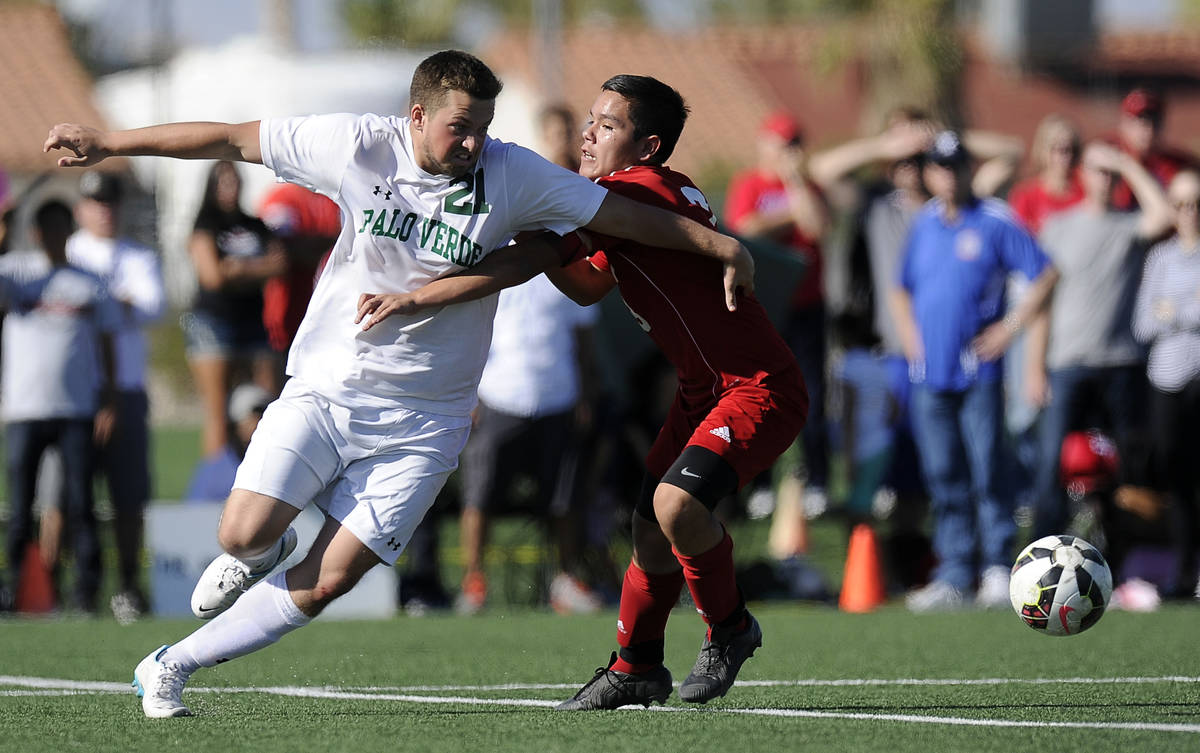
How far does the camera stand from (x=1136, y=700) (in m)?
6.15

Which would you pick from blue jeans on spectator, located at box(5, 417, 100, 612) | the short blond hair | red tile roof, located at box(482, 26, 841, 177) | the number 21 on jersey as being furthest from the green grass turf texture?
red tile roof, located at box(482, 26, 841, 177)

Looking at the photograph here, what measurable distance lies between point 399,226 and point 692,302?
3.17 ft

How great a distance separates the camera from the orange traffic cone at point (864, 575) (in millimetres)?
10875

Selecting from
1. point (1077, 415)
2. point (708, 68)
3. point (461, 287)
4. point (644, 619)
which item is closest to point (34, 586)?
point (644, 619)

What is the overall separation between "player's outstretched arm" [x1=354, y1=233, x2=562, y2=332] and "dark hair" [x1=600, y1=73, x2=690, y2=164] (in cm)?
63

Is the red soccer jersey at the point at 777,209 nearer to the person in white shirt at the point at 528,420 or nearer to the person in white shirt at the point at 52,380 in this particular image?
the person in white shirt at the point at 528,420

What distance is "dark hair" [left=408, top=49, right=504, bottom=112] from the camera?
5665 mm

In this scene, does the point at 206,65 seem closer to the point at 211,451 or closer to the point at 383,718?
the point at 211,451

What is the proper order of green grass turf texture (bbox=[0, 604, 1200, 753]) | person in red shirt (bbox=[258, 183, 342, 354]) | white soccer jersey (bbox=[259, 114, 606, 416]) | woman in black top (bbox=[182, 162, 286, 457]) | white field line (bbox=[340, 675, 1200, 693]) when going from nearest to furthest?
green grass turf texture (bbox=[0, 604, 1200, 753]) < white soccer jersey (bbox=[259, 114, 606, 416]) < white field line (bbox=[340, 675, 1200, 693]) < woman in black top (bbox=[182, 162, 286, 457]) < person in red shirt (bbox=[258, 183, 342, 354])

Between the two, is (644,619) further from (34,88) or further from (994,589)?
(34,88)

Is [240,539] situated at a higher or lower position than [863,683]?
higher

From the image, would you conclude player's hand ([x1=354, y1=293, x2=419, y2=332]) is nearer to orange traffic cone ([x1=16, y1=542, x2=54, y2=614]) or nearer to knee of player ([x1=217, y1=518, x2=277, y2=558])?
knee of player ([x1=217, y1=518, x2=277, y2=558])

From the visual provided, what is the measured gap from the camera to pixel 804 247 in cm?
1174

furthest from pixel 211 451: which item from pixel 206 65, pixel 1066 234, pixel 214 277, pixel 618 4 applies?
pixel 618 4
